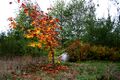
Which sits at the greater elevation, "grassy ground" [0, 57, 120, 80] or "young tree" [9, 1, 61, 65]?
"young tree" [9, 1, 61, 65]

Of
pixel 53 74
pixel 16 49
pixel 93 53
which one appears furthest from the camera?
pixel 16 49

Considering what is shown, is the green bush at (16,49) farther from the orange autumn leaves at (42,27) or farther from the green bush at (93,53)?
the orange autumn leaves at (42,27)


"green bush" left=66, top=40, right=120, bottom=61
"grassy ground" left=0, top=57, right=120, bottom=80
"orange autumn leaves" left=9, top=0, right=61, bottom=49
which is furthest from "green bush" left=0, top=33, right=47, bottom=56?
"orange autumn leaves" left=9, top=0, right=61, bottom=49

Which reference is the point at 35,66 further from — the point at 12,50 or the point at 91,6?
the point at 91,6

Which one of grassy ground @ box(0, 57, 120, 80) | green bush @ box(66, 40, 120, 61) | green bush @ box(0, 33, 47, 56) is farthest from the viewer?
green bush @ box(0, 33, 47, 56)

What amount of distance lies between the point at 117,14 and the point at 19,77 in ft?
A: 50.4

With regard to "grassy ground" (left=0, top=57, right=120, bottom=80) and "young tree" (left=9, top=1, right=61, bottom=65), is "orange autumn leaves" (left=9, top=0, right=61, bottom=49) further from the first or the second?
"grassy ground" (left=0, top=57, right=120, bottom=80)

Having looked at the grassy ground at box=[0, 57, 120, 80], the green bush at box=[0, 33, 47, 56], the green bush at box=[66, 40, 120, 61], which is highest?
the green bush at box=[0, 33, 47, 56]

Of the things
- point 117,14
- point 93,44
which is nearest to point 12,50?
point 93,44

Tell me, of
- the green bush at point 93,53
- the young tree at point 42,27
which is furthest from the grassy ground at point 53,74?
the green bush at point 93,53

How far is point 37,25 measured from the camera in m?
17.8

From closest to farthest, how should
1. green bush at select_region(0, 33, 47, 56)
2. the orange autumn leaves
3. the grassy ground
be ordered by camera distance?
the grassy ground → the orange autumn leaves → green bush at select_region(0, 33, 47, 56)

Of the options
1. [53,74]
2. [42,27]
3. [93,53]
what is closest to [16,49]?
[93,53]

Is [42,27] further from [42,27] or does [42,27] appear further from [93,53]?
[93,53]
